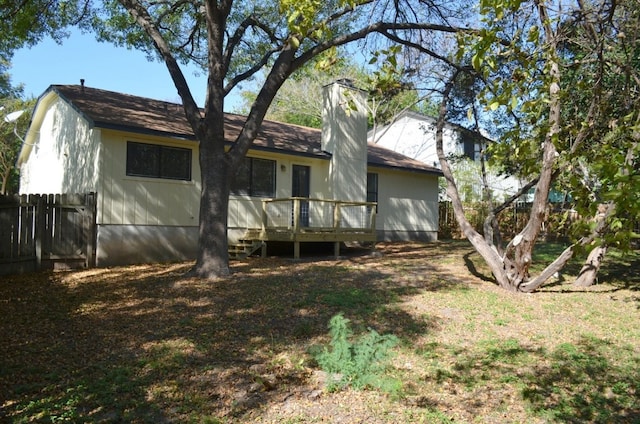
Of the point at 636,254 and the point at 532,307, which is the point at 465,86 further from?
the point at 636,254

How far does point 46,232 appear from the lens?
1132cm

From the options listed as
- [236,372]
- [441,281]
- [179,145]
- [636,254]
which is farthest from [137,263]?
[636,254]

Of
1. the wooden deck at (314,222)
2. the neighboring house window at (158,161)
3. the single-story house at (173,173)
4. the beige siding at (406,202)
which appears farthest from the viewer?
the beige siding at (406,202)

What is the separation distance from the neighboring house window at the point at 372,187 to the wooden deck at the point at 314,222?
8.69 feet

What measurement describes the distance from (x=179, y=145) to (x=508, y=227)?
16.1 metres

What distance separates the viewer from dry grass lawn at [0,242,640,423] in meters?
4.59

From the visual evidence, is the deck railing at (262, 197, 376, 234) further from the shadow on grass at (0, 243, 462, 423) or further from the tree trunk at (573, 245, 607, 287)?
the tree trunk at (573, 245, 607, 287)

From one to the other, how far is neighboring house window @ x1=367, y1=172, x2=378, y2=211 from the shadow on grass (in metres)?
8.48

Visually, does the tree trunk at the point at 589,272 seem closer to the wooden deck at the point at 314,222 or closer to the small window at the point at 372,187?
the wooden deck at the point at 314,222

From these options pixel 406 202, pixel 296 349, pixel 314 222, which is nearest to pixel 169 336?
pixel 296 349

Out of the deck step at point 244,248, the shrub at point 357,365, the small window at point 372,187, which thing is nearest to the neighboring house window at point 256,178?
the deck step at point 244,248

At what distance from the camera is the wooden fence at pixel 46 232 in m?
10.6

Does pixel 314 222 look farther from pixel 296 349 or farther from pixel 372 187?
pixel 296 349

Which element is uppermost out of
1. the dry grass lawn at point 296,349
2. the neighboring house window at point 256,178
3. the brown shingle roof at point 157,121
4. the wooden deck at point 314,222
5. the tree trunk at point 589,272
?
the brown shingle roof at point 157,121
